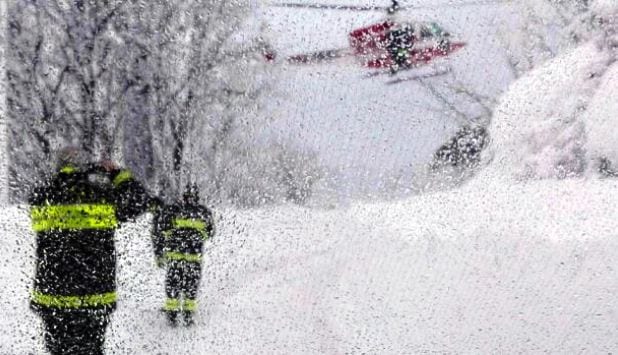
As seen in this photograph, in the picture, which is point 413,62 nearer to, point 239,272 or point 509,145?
point 509,145

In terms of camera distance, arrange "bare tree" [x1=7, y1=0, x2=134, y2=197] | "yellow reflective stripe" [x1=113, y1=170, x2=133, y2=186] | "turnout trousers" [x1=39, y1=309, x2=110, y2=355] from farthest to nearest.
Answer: "turnout trousers" [x1=39, y1=309, x2=110, y2=355], "yellow reflective stripe" [x1=113, y1=170, x2=133, y2=186], "bare tree" [x1=7, y1=0, x2=134, y2=197]

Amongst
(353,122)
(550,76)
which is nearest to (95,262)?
(353,122)

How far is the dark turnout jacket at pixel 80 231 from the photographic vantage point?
1.93 metres

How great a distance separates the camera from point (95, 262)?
201 cm

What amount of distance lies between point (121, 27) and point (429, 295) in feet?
4.01

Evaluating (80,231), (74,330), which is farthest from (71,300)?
(80,231)

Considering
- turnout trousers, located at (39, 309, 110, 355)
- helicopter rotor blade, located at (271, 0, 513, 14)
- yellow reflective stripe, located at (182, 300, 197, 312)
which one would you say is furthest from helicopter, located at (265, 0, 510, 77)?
turnout trousers, located at (39, 309, 110, 355)

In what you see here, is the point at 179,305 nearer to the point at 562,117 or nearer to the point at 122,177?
the point at 122,177

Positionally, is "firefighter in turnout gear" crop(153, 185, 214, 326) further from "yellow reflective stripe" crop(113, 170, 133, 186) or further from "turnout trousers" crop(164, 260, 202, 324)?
"yellow reflective stripe" crop(113, 170, 133, 186)

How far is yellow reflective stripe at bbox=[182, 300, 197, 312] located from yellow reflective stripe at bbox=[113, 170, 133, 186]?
42 centimetres

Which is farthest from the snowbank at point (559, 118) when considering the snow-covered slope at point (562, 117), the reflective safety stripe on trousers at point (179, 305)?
the reflective safety stripe on trousers at point (179, 305)

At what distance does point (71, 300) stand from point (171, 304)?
277mm

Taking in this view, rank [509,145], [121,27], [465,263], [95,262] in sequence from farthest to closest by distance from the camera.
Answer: [465,263]
[509,145]
[95,262]
[121,27]

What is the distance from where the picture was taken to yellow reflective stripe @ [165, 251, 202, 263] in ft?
6.84
